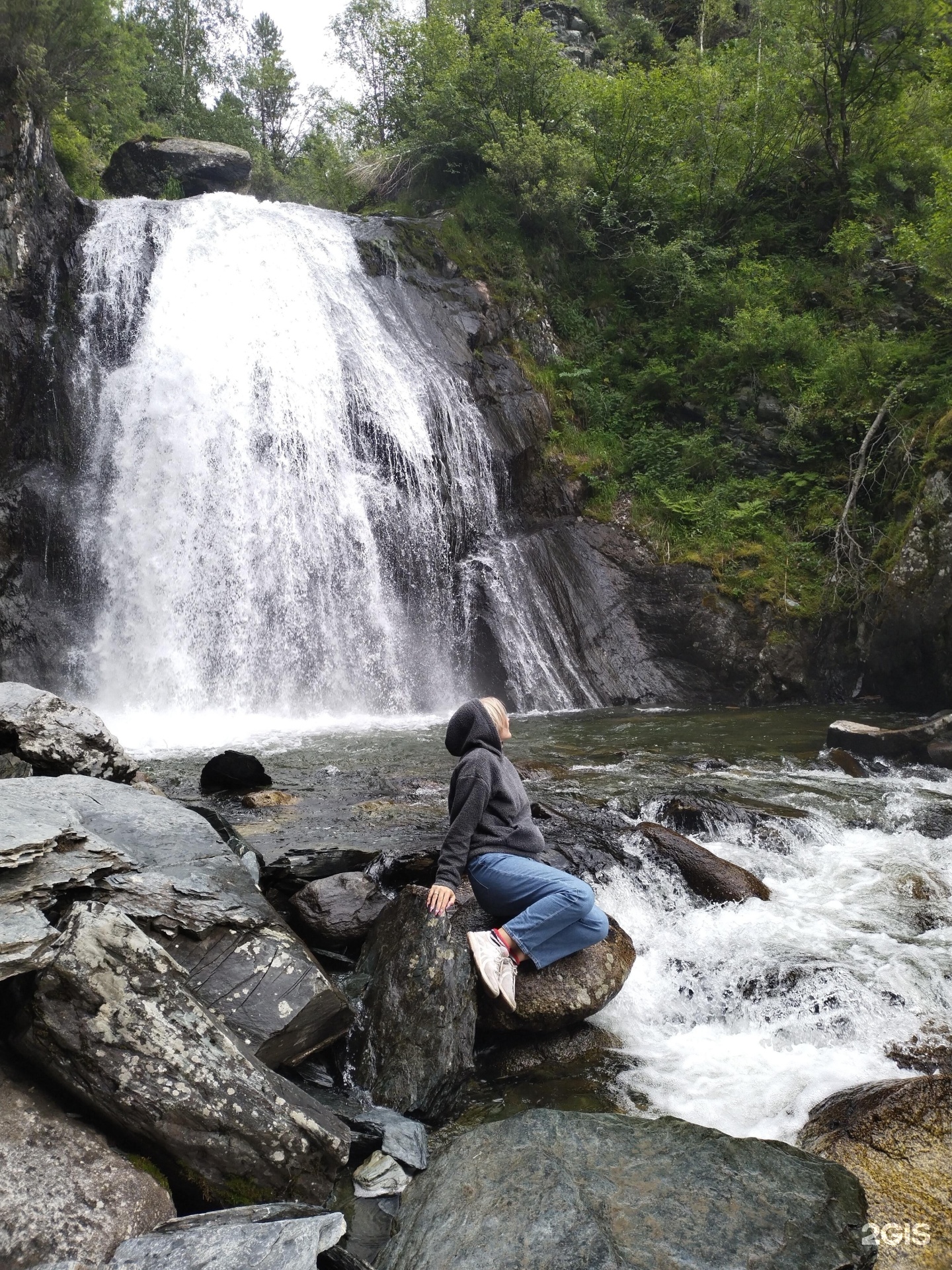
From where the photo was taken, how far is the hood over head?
15.8ft

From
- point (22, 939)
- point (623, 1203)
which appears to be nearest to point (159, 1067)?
point (22, 939)

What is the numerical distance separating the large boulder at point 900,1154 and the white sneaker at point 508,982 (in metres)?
1.47

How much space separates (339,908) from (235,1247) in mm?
2469

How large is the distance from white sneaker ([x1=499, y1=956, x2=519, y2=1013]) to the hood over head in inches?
46.3

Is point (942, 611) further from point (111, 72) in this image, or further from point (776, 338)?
point (111, 72)

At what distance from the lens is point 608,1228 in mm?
2740

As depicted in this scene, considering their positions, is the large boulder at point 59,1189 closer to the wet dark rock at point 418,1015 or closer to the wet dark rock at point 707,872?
the wet dark rock at point 418,1015

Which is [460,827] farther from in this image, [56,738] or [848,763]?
[848,763]

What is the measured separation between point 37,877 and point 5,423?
14.2 metres

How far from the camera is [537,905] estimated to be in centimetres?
452

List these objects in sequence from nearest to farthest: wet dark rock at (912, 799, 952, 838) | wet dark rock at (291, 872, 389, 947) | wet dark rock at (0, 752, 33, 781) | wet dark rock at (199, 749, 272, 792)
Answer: wet dark rock at (291, 872, 389, 947) < wet dark rock at (0, 752, 33, 781) < wet dark rock at (912, 799, 952, 838) < wet dark rock at (199, 749, 272, 792)

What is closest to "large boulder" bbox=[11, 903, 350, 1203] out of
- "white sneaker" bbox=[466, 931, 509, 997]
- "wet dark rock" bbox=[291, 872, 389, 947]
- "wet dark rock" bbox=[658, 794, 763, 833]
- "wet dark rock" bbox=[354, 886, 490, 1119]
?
"wet dark rock" bbox=[354, 886, 490, 1119]

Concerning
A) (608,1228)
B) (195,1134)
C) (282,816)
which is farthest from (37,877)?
(282,816)

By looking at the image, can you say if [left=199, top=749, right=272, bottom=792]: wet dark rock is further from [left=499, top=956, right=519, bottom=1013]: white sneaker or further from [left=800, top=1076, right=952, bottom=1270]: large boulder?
[left=800, top=1076, right=952, bottom=1270]: large boulder
